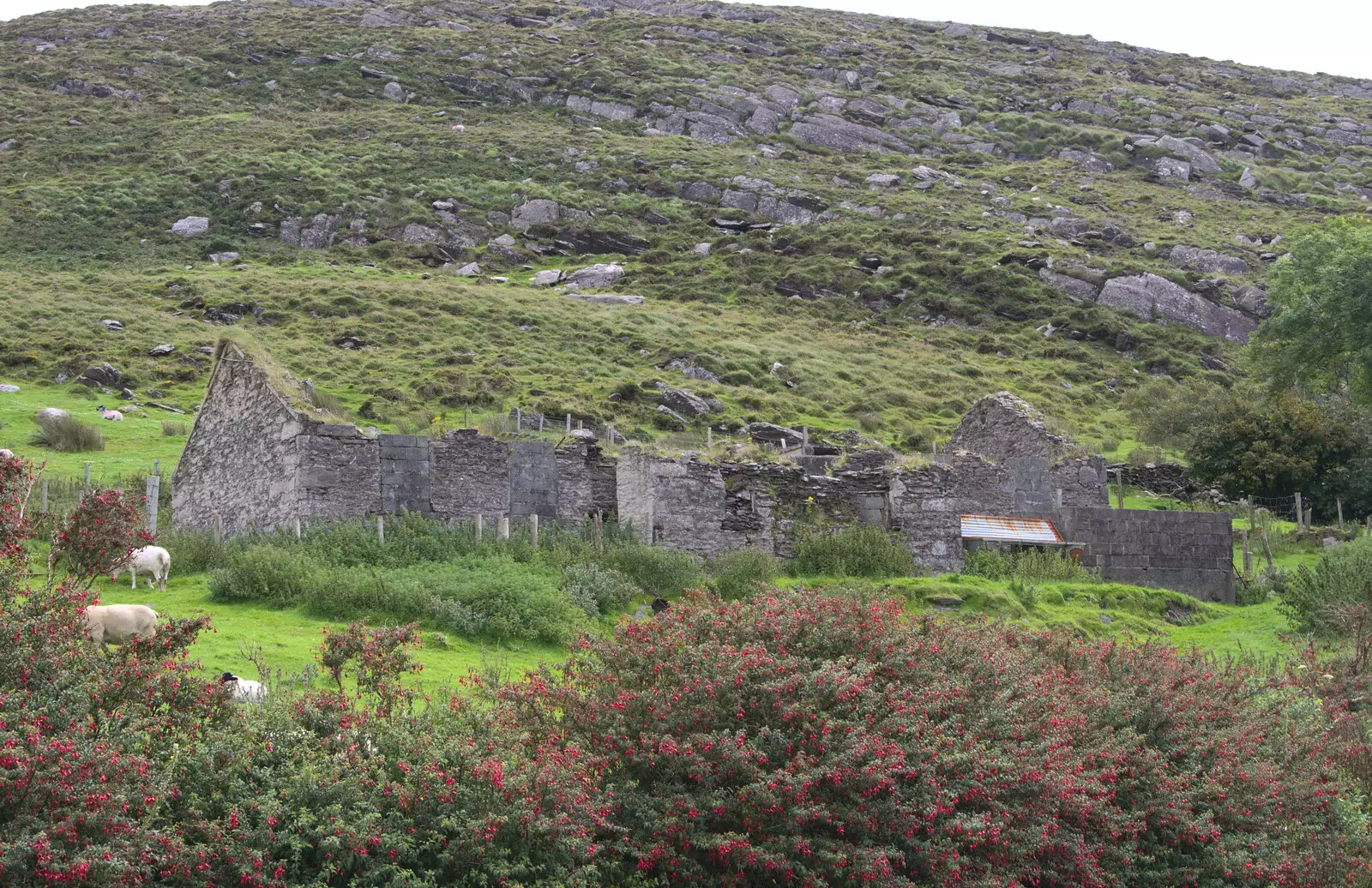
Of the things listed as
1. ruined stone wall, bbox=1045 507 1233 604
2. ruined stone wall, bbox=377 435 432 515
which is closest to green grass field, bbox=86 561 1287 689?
ruined stone wall, bbox=1045 507 1233 604

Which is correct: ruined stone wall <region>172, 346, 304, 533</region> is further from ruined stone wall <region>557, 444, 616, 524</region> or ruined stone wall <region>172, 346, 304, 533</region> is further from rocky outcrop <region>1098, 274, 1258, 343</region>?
rocky outcrop <region>1098, 274, 1258, 343</region>

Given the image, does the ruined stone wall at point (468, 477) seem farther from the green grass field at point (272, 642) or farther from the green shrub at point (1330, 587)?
the green shrub at point (1330, 587)

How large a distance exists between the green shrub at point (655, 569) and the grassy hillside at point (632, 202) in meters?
17.9

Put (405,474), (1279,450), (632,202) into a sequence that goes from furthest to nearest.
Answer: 1. (632,202)
2. (1279,450)
3. (405,474)

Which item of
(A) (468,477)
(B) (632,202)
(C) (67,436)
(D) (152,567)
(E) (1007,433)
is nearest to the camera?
(D) (152,567)

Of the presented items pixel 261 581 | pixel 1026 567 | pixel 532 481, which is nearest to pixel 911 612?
pixel 1026 567

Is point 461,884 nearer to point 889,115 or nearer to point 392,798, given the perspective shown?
point 392,798

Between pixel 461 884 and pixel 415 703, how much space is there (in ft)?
15.1

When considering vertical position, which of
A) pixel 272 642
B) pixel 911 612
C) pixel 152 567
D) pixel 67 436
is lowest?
pixel 911 612

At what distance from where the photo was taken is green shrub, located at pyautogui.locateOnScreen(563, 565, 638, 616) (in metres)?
19.5

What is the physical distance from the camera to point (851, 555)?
25.1 metres

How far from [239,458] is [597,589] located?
8.61 m

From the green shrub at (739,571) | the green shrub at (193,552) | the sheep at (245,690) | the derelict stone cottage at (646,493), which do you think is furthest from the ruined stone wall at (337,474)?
the sheep at (245,690)

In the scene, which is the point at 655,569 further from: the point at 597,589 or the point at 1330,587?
the point at 1330,587
